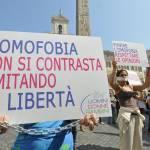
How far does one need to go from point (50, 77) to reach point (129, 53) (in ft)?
11.7

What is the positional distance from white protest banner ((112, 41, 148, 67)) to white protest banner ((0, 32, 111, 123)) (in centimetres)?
319

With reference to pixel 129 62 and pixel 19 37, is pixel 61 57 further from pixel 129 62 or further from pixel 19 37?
pixel 129 62

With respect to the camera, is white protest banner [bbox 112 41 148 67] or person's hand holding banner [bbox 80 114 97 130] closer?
person's hand holding banner [bbox 80 114 97 130]

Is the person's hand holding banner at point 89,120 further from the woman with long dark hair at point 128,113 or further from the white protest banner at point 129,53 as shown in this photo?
the white protest banner at point 129,53

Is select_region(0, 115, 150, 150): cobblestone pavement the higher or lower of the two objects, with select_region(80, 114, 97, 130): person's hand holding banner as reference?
lower

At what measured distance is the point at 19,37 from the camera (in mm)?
2623

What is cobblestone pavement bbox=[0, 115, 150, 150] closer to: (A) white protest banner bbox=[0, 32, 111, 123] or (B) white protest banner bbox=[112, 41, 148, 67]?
(B) white protest banner bbox=[112, 41, 148, 67]

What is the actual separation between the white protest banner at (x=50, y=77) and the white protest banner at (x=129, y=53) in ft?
10.5

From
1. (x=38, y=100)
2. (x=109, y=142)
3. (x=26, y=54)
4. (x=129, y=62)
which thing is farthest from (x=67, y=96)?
(x=109, y=142)

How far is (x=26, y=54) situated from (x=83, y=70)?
434 mm

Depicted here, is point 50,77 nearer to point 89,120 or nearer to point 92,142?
point 89,120

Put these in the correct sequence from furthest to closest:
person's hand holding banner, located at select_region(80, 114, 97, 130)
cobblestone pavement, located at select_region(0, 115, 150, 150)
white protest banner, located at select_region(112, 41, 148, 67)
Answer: cobblestone pavement, located at select_region(0, 115, 150, 150) → white protest banner, located at select_region(112, 41, 148, 67) → person's hand holding banner, located at select_region(80, 114, 97, 130)

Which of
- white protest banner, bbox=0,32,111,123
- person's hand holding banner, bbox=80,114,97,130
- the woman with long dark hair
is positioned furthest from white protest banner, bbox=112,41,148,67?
person's hand holding banner, bbox=80,114,97,130

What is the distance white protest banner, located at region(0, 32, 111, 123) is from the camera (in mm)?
2506
